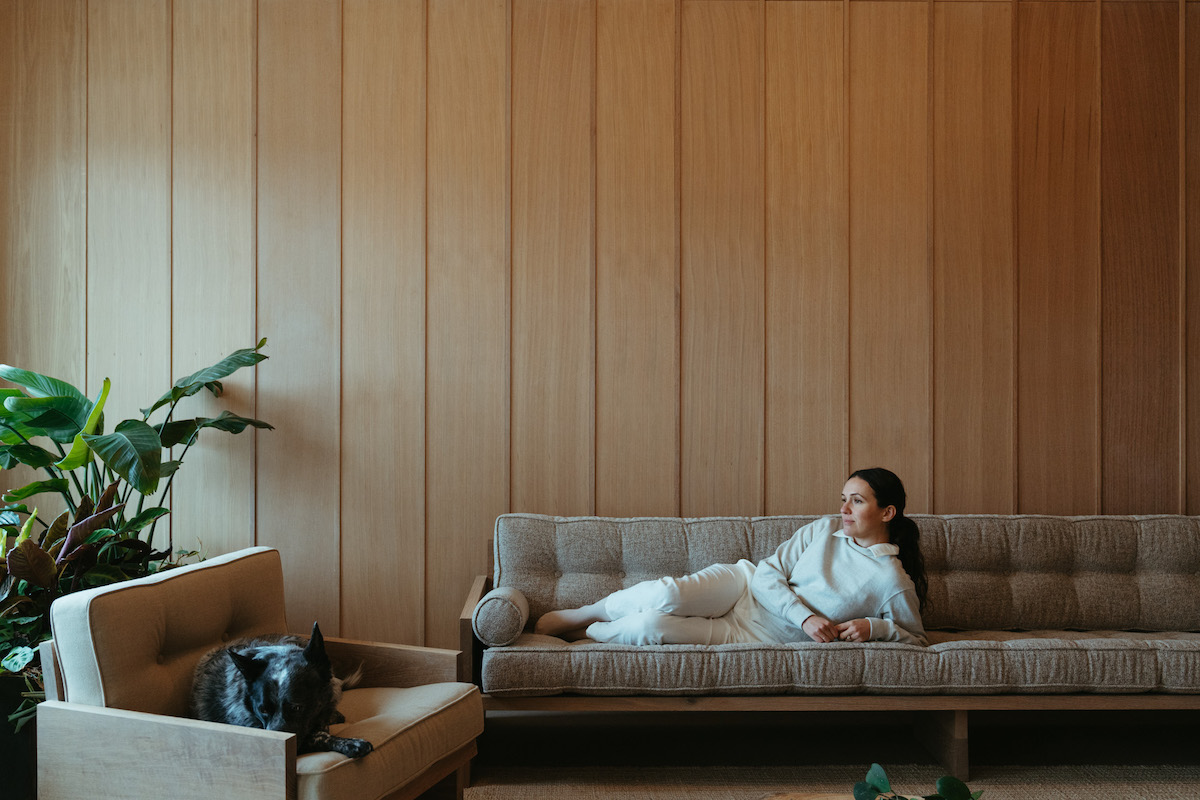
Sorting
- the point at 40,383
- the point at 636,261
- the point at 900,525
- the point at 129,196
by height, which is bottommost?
the point at 900,525

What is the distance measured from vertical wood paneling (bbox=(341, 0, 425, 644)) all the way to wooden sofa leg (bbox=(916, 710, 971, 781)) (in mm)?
1964

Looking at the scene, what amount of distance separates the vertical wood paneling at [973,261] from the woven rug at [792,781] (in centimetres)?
106

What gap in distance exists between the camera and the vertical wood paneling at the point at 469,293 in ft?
11.2

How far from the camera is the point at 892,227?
344cm

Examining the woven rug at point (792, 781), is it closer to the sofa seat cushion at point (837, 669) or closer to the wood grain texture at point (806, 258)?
the sofa seat cushion at point (837, 669)

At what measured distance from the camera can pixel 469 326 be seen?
341 cm

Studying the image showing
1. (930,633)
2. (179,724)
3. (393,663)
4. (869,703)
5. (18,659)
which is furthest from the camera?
(930,633)

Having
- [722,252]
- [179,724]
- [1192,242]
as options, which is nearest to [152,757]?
[179,724]

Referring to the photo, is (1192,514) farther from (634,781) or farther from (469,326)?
(469,326)

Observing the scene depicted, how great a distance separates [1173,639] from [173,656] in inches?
122

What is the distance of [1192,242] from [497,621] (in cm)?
325

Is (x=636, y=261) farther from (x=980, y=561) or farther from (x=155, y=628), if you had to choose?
(x=155, y=628)

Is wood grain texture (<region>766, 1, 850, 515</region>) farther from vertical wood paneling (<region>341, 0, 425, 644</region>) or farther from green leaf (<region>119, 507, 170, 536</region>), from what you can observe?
green leaf (<region>119, 507, 170, 536</region>)

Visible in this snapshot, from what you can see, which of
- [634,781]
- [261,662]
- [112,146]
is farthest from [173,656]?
[112,146]
